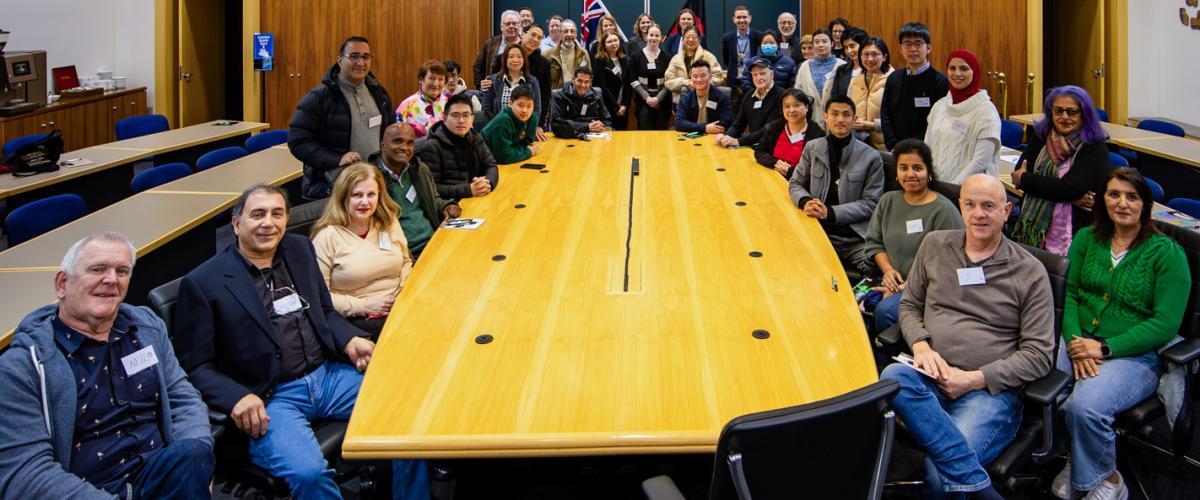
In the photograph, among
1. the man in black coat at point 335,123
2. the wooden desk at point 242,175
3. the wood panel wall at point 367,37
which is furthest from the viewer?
the wood panel wall at point 367,37

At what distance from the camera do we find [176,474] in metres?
2.19

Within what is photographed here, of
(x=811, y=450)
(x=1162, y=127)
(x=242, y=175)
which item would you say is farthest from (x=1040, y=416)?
(x=1162, y=127)

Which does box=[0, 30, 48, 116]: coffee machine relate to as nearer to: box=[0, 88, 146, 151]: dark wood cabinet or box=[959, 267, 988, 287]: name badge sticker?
box=[0, 88, 146, 151]: dark wood cabinet

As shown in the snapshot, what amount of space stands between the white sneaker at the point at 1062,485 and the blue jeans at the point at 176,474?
256cm

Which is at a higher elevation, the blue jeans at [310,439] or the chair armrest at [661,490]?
the chair armrest at [661,490]

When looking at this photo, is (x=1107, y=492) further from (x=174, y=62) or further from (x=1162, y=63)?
(x=174, y=62)

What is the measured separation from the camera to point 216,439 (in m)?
2.42

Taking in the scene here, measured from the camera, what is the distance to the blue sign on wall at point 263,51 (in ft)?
28.2

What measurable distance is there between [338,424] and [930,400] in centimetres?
179

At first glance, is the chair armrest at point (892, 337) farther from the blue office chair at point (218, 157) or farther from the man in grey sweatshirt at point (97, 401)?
the blue office chair at point (218, 157)

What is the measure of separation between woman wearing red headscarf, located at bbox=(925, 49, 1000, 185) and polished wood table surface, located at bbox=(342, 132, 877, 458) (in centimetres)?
81

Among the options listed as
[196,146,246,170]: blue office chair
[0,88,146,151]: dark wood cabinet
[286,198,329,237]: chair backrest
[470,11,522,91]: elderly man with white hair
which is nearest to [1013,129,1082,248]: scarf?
[286,198,329,237]: chair backrest

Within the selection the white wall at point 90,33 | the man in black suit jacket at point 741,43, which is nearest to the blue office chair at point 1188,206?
the man in black suit jacket at point 741,43

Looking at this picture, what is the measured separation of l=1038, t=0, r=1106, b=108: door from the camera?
821 cm
